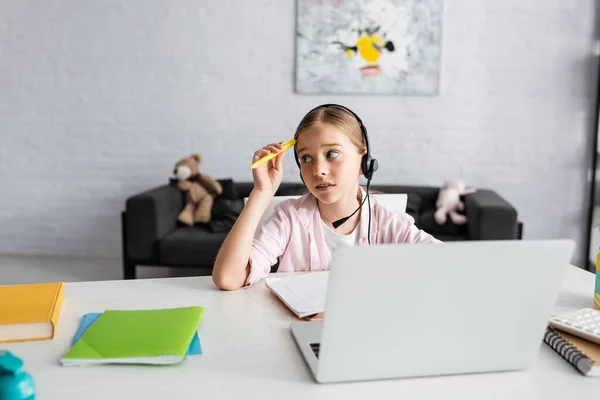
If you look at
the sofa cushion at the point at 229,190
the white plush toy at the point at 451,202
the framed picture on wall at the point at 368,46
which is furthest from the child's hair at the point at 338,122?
the framed picture on wall at the point at 368,46

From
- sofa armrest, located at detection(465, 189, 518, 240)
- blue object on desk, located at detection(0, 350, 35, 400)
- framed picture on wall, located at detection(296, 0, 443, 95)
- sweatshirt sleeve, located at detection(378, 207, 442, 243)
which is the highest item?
framed picture on wall, located at detection(296, 0, 443, 95)

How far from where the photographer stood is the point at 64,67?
12.5ft

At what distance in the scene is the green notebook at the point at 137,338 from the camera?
0.93 m

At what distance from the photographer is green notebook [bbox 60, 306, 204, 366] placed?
3.05 ft

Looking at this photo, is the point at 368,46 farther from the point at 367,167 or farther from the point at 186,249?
the point at 367,167

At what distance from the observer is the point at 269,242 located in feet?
5.08

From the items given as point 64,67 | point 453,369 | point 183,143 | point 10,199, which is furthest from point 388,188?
point 453,369

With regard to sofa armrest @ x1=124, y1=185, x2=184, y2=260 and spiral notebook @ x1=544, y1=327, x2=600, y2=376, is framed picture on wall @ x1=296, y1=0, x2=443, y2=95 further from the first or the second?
spiral notebook @ x1=544, y1=327, x2=600, y2=376

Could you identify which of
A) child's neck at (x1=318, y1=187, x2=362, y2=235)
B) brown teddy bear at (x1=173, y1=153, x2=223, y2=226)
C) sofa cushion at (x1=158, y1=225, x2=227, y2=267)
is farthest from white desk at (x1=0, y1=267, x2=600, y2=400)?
brown teddy bear at (x1=173, y1=153, x2=223, y2=226)

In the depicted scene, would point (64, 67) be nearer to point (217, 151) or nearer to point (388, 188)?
point (217, 151)

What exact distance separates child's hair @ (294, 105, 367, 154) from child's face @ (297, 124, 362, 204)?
0.02 m

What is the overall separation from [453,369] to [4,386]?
1.99ft

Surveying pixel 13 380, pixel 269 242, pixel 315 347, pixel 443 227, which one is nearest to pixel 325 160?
pixel 269 242

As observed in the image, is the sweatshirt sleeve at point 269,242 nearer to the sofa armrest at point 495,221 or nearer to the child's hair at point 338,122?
the child's hair at point 338,122
